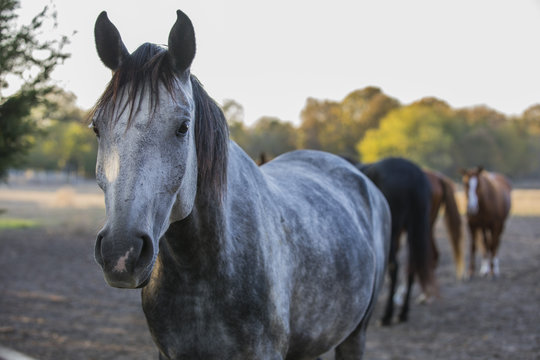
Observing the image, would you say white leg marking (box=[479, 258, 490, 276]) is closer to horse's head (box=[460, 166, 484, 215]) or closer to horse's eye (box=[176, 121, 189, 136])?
horse's head (box=[460, 166, 484, 215])

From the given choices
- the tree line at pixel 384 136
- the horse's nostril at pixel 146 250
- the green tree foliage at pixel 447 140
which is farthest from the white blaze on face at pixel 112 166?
the green tree foliage at pixel 447 140

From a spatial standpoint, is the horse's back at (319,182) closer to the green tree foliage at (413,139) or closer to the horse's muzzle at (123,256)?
the horse's muzzle at (123,256)

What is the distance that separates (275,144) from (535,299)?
34196 mm

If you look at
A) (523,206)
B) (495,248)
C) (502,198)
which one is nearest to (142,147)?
(495,248)

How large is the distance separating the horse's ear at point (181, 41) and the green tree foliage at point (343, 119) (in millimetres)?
38828

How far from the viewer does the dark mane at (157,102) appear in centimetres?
149

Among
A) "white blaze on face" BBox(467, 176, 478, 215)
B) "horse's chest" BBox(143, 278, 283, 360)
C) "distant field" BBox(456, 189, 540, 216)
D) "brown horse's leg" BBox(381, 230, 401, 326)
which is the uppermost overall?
"horse's chest" BBox(143, 278, 283, 360)

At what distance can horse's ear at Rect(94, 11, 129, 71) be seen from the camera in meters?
1.56

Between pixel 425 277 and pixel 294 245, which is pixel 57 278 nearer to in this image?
pixel 425 277

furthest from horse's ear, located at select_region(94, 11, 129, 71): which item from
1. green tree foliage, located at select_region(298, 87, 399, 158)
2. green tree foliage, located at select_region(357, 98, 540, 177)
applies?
green tree foliage, located at select_region(298, 87, 399, 158)

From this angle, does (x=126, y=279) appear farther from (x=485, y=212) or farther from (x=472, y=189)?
(x=485, y=212)

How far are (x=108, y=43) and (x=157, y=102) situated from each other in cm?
33

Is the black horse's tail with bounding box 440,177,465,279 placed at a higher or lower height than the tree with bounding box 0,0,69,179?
lower

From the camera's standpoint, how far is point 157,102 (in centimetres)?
146
